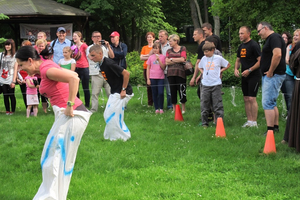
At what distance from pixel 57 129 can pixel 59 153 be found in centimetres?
29

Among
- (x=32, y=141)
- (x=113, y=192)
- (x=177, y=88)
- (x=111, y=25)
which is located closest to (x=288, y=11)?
(x=177, y=88)

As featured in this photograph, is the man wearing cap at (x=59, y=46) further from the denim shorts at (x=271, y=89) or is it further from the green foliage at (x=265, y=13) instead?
the green foliage at (x=265, y=13)

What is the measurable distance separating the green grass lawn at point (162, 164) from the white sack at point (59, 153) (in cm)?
61

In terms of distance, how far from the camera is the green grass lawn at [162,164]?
5.48m

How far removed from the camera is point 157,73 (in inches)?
441

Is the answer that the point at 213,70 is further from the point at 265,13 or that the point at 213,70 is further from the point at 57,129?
the point at 265,13

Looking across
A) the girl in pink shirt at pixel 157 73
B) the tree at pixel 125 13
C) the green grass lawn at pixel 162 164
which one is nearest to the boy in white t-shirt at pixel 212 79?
the green grass lawn at pixel 162 164

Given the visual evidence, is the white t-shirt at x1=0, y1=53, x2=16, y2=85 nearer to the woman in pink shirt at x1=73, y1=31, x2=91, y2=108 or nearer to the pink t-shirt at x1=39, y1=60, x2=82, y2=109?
the woman in pink shirt at x1=73, y1=31, x2=91, y2=108

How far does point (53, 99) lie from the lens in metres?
4.87

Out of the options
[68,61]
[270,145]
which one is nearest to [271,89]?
Answer: [270,145]

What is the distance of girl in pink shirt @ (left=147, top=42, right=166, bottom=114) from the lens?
436 inches

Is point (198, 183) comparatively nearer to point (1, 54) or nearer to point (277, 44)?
point (277, 44)

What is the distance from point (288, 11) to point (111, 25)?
1783cm

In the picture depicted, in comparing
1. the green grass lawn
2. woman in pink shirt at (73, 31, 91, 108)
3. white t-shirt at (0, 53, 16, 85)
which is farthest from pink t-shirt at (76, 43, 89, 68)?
the green grass lawn
